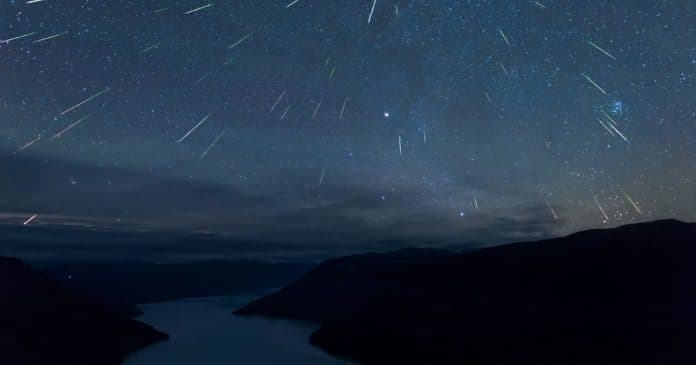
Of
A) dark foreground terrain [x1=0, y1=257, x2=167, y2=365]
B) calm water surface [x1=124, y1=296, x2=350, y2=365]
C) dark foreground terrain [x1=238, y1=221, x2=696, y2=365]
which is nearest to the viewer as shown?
dark foreground terrain [x1=238, y1=221, x2=696, y2=365]

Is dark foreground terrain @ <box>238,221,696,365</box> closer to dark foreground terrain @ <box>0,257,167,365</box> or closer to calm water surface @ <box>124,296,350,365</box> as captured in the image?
calm water surface @ <box>124,296,350,365</box>

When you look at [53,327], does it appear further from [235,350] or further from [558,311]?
[558,311]

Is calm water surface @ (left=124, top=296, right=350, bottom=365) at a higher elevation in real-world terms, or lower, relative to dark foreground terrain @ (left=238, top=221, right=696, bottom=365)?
lower

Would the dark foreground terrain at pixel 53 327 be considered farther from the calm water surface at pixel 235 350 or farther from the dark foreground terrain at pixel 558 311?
the dark foreground terrain at pixel 558 311

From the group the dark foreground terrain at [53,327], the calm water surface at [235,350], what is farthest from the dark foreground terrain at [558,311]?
the dark foreground terrain at [53,327]

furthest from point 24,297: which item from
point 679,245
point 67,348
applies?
point 679,245

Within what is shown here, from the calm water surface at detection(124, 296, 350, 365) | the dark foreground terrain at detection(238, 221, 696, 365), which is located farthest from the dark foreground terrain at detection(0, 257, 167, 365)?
the dark foreground terrain at detection(238, 221, 696, 365)
